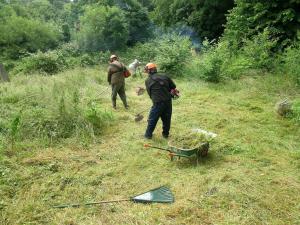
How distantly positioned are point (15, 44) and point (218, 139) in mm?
26110

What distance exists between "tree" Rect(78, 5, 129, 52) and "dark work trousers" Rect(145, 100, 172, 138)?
65.5 feet

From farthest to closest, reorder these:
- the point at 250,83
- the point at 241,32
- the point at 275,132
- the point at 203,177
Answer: the point at 241,32 → the point at 250,83 → the point at 275,132 → the point at 203,177

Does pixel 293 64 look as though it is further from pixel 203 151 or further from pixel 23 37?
pixel 23 37

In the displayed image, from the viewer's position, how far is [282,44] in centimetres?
1171

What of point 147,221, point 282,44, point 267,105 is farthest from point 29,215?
point 282,44

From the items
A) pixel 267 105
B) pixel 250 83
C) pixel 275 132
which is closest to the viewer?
pixel 275 132

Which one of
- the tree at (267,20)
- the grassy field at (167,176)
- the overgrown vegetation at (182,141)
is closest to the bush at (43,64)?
the overgrown vegetation at (182,141)

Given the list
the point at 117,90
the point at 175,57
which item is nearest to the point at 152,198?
the point at 117,90

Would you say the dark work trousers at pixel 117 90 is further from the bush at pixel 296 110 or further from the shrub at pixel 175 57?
the shrub at pixel 175 57

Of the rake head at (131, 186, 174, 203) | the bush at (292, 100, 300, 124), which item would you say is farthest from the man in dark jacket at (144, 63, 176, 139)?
the bush at (292, 100, 300, 124)

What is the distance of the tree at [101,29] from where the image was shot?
25641mm

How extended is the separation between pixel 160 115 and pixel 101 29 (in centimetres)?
2009

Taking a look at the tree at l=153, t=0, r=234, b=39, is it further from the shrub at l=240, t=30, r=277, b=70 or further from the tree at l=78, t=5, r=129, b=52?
the tree at l=78, t=5, r=129, b=52

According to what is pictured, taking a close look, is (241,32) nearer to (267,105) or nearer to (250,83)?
(250,83)
